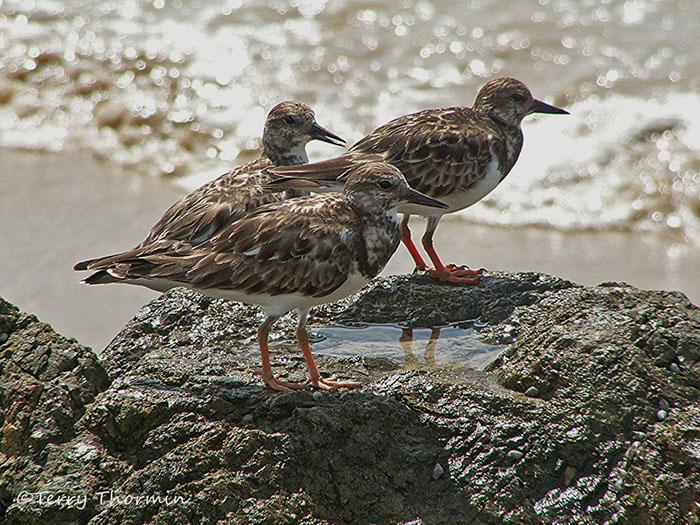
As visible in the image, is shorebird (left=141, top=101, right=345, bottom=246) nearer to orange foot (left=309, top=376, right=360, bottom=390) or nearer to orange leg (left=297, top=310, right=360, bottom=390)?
orange leg (left=297, top=310, right=360, bottom=390)

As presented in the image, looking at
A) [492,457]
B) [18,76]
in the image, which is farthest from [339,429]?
[18,76]

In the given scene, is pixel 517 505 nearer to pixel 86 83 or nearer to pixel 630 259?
pixel 630 259

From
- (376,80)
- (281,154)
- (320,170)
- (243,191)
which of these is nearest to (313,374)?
(243,191)

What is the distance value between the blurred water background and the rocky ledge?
473cm

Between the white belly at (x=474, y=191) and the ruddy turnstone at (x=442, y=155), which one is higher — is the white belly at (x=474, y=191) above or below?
below

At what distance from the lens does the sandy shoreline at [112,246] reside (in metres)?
8.20

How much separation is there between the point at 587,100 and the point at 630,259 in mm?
3152

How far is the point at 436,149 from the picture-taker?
6348 mm

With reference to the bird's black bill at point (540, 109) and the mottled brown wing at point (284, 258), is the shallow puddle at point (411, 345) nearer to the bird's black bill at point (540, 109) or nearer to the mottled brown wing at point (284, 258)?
the mottled brown wing at point (284, 258)

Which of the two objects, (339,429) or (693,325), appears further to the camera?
(693,325)

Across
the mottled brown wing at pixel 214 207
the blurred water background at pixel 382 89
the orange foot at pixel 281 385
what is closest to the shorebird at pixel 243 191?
the mottled brown wing at pixel 214 207

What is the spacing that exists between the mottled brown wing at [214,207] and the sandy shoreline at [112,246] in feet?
8.76

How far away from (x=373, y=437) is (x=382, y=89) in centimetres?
865

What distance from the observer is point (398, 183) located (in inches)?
188
